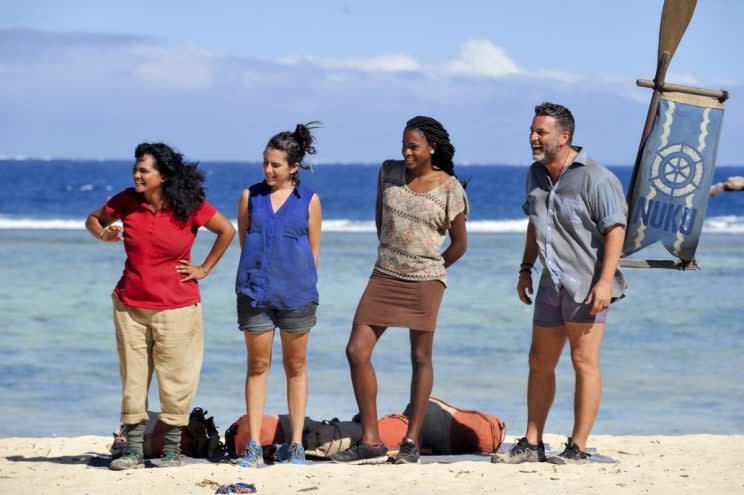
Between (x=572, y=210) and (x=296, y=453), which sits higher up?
(x=572, y=210)

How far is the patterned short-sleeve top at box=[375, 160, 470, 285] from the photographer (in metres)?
5.55

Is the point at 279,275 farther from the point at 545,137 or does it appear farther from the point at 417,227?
the point at 545,137

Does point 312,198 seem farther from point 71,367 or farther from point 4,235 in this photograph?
point 4,235

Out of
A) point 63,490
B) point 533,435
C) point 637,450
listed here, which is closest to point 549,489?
point 533,435

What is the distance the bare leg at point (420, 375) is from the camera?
18.3 feet

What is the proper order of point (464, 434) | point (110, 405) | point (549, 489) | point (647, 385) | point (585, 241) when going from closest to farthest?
point (549, 489)
point (585, 241)
point (464, 434)
point (110, 405)
point (647, 385)

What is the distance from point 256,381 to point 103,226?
44.2 inches

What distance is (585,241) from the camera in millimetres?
5457

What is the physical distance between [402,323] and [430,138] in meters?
0.95

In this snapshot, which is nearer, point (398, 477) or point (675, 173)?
point (398, 477)

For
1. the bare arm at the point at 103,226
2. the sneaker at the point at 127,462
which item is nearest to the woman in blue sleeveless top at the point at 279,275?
the sneaker at the point at 127,462

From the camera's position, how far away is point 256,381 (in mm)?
5613

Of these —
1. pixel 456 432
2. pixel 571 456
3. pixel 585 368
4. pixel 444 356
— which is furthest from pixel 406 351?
pixel 585 368

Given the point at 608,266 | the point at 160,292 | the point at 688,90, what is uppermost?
the point at 688,90
